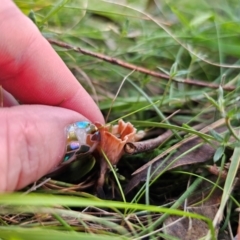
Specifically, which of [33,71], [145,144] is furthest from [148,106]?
[33,71]

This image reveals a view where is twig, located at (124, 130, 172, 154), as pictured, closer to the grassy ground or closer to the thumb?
the grassy ground

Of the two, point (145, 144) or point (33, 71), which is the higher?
point (33, 71)

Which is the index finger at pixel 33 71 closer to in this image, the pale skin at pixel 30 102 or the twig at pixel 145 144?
the pale skin at pixel 30 102

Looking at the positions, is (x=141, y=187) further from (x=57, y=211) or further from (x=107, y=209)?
(x=57, y=211)

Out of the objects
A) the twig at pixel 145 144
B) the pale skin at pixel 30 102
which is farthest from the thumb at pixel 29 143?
the twig at pixel 145 144

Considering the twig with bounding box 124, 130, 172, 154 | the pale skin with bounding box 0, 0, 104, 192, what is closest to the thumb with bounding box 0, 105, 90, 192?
the pale skin with bounding box 0, 0, 104, 192

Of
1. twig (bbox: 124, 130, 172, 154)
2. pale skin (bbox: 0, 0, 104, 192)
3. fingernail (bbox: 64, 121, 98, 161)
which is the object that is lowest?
twig (bbox: 124, 130, 172, 154)

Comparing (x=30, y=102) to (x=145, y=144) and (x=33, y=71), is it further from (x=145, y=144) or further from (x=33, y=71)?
(x=145, y=144)
